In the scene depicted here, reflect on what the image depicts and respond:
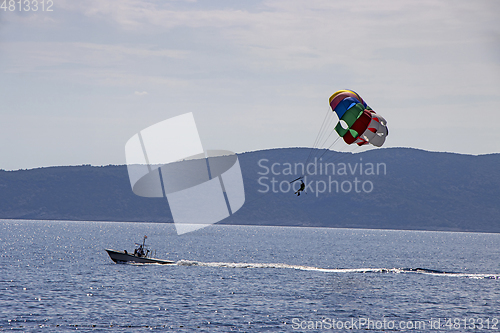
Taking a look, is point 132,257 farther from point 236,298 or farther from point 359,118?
point 359,118

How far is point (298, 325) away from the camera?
146 feet

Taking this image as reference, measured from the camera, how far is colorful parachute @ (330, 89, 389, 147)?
5038cm

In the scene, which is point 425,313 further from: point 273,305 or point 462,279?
point 462,279

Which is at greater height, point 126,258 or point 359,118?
point 359,118

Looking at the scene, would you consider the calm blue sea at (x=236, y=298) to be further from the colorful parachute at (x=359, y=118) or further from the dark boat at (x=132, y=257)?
the colorful parachute at (x=359, y=118)

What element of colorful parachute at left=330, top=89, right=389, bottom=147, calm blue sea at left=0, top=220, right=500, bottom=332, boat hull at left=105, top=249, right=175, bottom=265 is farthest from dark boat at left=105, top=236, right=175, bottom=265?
colorful parachute at left=330, top=89, right=389, bottom=147

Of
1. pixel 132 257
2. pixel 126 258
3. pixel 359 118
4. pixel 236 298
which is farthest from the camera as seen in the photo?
pixel 126 258

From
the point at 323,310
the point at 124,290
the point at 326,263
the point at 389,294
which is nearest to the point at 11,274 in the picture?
the point at 124,290

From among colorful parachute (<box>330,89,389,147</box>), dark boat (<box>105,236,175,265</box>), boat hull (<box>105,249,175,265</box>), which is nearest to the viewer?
colorful parachute (<box>330,89,389,147</box>)

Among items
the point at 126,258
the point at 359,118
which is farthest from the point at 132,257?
the point at 359,118

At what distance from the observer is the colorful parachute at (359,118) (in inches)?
1983

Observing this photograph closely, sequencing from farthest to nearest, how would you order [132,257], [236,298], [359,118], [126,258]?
[126,258]
[132,257]
[236,298]
[359,118]

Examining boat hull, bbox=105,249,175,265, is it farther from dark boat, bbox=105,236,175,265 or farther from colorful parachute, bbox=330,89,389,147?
colorful parachute, bbox=330,89,389,147

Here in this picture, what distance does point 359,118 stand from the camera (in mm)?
51031
